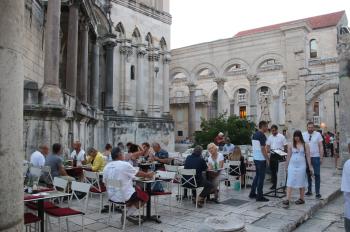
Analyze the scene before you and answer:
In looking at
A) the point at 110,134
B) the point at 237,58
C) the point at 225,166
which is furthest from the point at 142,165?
the point at 237,58

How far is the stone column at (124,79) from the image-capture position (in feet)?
78.0

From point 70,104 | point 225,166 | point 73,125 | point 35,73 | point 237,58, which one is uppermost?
point 237,58

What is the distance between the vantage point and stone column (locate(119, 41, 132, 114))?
78.0 feet

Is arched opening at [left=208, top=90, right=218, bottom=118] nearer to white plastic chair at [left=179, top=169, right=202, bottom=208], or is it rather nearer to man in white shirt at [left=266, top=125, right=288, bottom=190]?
man in white shirt at [left=266, top=125, right=288, bottom=190]

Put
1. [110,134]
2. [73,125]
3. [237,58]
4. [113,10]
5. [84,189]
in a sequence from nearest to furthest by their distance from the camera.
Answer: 1. [84,189]
2. [73,125]
3. [110,134]
4. [113,10]
5. [237,58]

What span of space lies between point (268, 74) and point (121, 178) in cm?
3576

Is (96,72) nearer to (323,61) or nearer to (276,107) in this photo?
(323,61)

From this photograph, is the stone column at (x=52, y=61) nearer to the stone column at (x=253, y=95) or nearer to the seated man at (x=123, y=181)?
the seated man at (x=123, y=181)

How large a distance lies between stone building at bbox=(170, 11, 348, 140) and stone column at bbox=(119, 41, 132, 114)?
7.45 m

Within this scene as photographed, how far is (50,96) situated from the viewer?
33.7 ft

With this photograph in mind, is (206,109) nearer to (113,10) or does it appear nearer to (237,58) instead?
(237,58)

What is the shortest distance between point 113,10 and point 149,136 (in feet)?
29.7

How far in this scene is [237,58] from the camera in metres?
26.9

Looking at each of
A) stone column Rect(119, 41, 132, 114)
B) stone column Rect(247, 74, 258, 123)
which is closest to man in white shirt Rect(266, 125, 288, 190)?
stone column Rect(119, 41, 132, 114)
